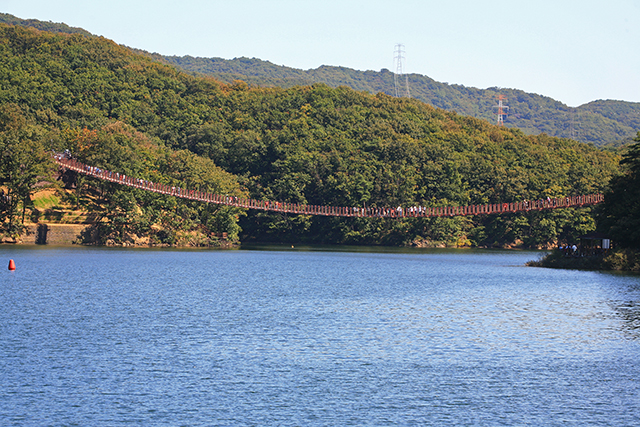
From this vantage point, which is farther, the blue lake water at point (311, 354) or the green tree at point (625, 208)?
the green tree at point (625, 208)

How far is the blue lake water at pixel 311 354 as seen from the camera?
1452cm

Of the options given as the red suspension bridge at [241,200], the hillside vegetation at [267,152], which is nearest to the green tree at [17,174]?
the hillside vegetation at [267,152]

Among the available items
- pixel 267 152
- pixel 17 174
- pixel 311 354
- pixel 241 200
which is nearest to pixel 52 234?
pixel 17 174

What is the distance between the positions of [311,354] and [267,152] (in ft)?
296

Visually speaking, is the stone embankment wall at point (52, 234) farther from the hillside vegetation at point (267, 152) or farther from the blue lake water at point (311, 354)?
the blue lake water at point (311, 354)

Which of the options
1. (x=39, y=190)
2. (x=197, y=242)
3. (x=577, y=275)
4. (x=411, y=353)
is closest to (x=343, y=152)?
(x=197, y=242)

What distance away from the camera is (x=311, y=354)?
65.4 ft

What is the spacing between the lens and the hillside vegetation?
79.1 meters

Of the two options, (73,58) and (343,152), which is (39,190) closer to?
(343,152)

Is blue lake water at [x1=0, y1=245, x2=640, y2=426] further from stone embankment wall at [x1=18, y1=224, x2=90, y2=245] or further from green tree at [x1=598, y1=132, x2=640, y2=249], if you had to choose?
stone embankment wall at [x1=18, y1=224, x2=90, y2=245]

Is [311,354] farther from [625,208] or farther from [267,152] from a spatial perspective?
[267,152]

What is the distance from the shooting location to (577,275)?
47.2m

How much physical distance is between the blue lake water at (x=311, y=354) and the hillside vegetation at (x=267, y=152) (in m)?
43.0

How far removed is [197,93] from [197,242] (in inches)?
2263
